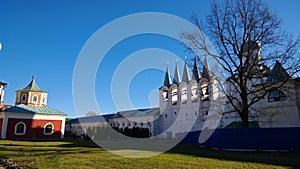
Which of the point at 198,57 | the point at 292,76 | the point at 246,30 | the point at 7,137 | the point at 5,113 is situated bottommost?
the point at 7,137

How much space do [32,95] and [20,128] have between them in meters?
17.0

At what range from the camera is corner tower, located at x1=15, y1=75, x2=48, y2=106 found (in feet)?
151

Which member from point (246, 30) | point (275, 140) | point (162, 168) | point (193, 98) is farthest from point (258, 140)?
point (193, 98)

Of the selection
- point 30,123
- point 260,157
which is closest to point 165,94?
point 30,123

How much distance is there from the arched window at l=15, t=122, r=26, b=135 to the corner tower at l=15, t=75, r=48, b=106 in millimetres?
16137

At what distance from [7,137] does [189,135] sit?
76.7 ft

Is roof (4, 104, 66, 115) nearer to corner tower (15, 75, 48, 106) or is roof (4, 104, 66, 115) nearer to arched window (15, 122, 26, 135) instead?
arched window (15, 122, 26, 135)

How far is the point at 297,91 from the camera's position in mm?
22312

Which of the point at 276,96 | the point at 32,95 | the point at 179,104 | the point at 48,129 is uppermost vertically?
the point at 32,95

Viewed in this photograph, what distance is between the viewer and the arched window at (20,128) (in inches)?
1209

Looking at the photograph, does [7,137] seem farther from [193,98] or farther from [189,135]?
[193,98]

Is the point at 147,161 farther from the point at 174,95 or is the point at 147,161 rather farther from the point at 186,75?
the point at 174,95

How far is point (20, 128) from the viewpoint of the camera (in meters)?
31.1

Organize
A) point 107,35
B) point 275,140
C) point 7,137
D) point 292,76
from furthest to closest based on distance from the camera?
1. point 7,137
2. point 292,76
3. point 275,140
4. point 107,35
